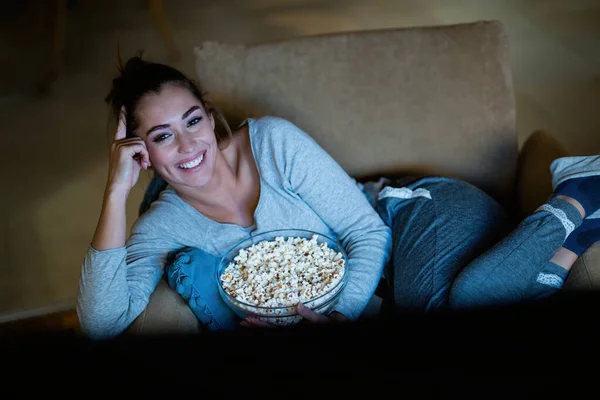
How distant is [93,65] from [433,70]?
2.96 meters

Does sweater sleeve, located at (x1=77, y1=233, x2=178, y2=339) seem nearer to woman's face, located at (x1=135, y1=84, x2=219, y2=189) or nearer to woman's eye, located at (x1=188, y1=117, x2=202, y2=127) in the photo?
woman's face, located at (x1=135, y1=84, x2=219, y2=189)

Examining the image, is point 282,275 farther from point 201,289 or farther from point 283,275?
point 201,289

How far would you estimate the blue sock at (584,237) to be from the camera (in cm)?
123

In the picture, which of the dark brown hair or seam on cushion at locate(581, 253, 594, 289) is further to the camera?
the dark brown hair

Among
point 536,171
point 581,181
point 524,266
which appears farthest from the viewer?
point 536,171

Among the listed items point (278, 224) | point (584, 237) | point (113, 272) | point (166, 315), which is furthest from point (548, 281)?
point (113, 272)

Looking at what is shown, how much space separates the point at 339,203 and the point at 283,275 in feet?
0.83

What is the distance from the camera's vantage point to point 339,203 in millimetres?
1446

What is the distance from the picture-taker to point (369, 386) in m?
0.48

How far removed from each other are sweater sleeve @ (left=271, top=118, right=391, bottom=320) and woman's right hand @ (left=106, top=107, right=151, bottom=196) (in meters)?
Result: 0.32

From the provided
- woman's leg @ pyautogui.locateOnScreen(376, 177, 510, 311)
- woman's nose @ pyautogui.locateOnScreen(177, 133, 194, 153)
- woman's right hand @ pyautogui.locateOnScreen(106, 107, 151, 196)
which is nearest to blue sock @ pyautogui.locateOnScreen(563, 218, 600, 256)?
woman's leg @ pyautogui.locateOnScreen(376, 177, 510, 311)

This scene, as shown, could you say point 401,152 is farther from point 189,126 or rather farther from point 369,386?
point 369,386

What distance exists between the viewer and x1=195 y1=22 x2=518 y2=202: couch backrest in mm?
1633

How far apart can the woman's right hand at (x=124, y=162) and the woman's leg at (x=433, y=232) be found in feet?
2.05
